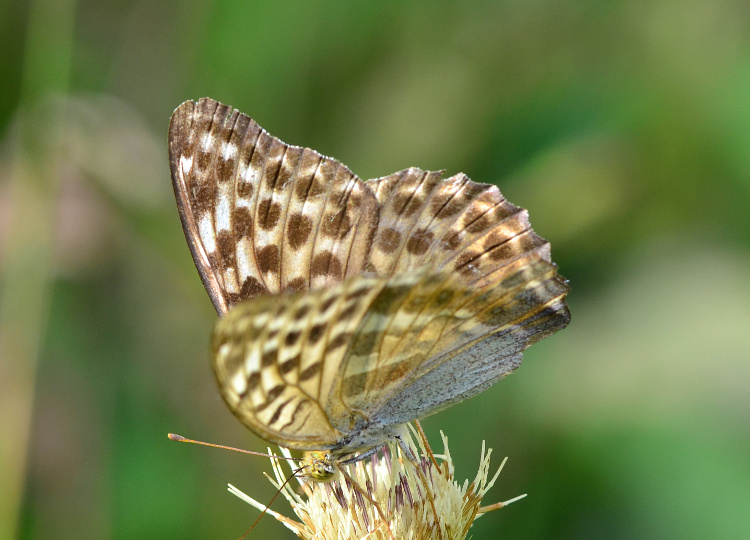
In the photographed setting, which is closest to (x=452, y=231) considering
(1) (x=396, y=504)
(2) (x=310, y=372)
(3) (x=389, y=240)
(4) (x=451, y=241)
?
(4) (x=451, y=241)

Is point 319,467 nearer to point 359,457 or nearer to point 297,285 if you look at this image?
point 359,457

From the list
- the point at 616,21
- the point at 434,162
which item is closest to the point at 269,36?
the point at 434,162

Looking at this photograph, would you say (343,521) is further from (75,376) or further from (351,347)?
(75,376)

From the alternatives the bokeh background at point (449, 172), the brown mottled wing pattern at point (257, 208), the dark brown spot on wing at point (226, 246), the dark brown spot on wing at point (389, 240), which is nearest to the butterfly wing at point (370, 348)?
the dark brown spot on wing at point (389, 240)

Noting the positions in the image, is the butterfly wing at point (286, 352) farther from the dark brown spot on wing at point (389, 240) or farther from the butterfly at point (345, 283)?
the dark brown spot on wing at point (389, 240)

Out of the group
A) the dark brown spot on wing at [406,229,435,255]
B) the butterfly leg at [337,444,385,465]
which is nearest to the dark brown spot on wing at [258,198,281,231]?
the dark brown spot on wing at [406,229,435,255]

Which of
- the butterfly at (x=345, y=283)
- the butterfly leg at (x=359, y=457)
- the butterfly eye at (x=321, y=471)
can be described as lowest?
the butterfly eye at (x=321, y=471)
